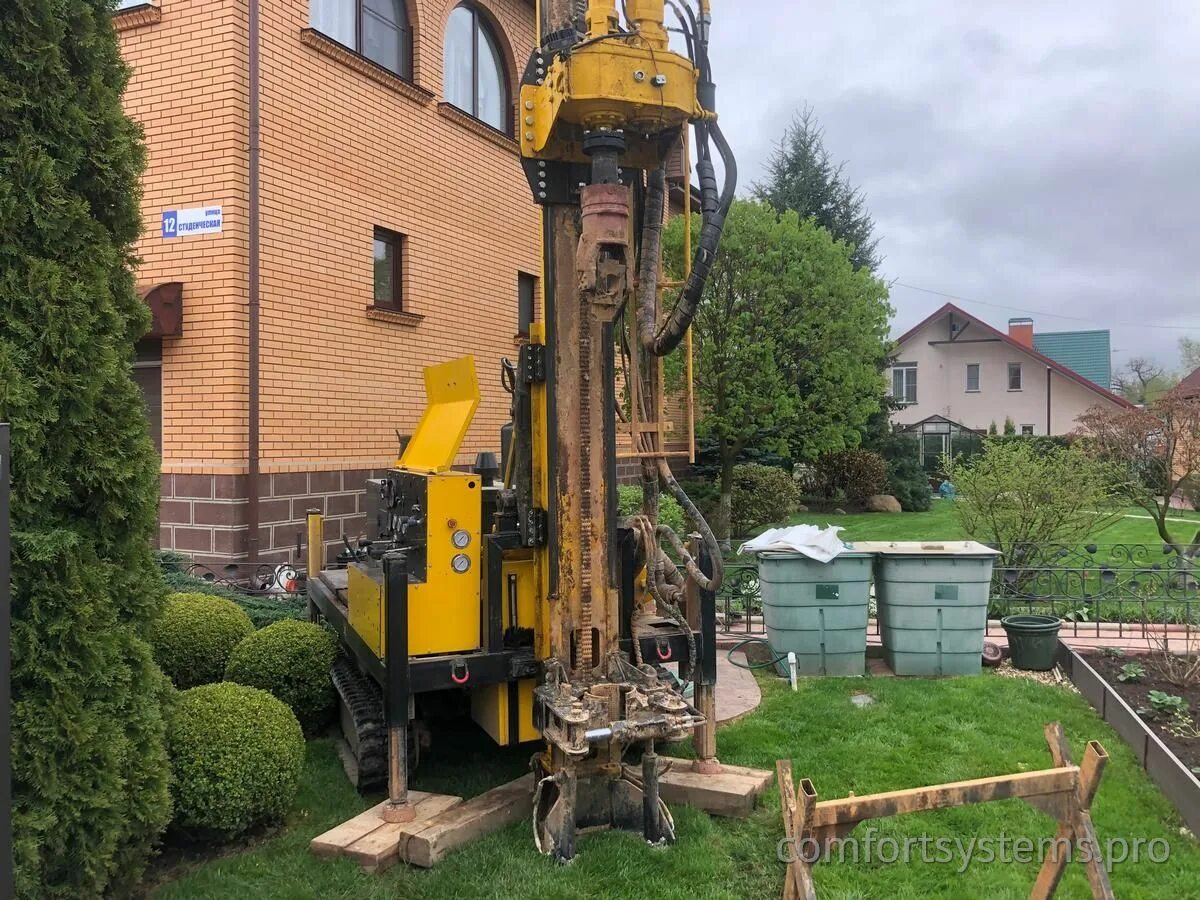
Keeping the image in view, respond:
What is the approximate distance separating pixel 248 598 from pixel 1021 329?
39.3m

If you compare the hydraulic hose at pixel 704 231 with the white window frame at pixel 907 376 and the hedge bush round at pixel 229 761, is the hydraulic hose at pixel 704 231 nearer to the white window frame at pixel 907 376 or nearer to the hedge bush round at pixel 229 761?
the hedge bush round at pixel 229 761

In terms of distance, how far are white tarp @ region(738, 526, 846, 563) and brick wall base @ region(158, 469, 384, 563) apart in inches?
162

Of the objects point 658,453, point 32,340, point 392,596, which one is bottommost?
point 392,596

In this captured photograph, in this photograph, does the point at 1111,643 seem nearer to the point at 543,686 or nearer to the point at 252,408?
the point at 543,686

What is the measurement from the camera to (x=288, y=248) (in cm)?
839

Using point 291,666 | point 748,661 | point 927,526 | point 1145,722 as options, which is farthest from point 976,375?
point 291,666

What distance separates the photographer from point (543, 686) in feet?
13.5

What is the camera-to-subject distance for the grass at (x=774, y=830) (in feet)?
12.2

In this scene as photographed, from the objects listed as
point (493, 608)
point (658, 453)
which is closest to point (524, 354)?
point (658, 453)

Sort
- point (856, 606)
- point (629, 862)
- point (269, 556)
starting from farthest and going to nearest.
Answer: point (269, 556)
point (856, 606)
point (629, 862)

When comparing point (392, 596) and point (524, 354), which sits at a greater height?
point (524, 354)

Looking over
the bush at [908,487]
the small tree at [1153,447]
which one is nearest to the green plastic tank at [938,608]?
the small tree at [1153,447]

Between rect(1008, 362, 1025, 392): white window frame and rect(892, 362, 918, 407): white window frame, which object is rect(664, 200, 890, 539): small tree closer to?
rect(1008, 362, 1025, 392): white window frame

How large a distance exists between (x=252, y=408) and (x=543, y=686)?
4886mm
